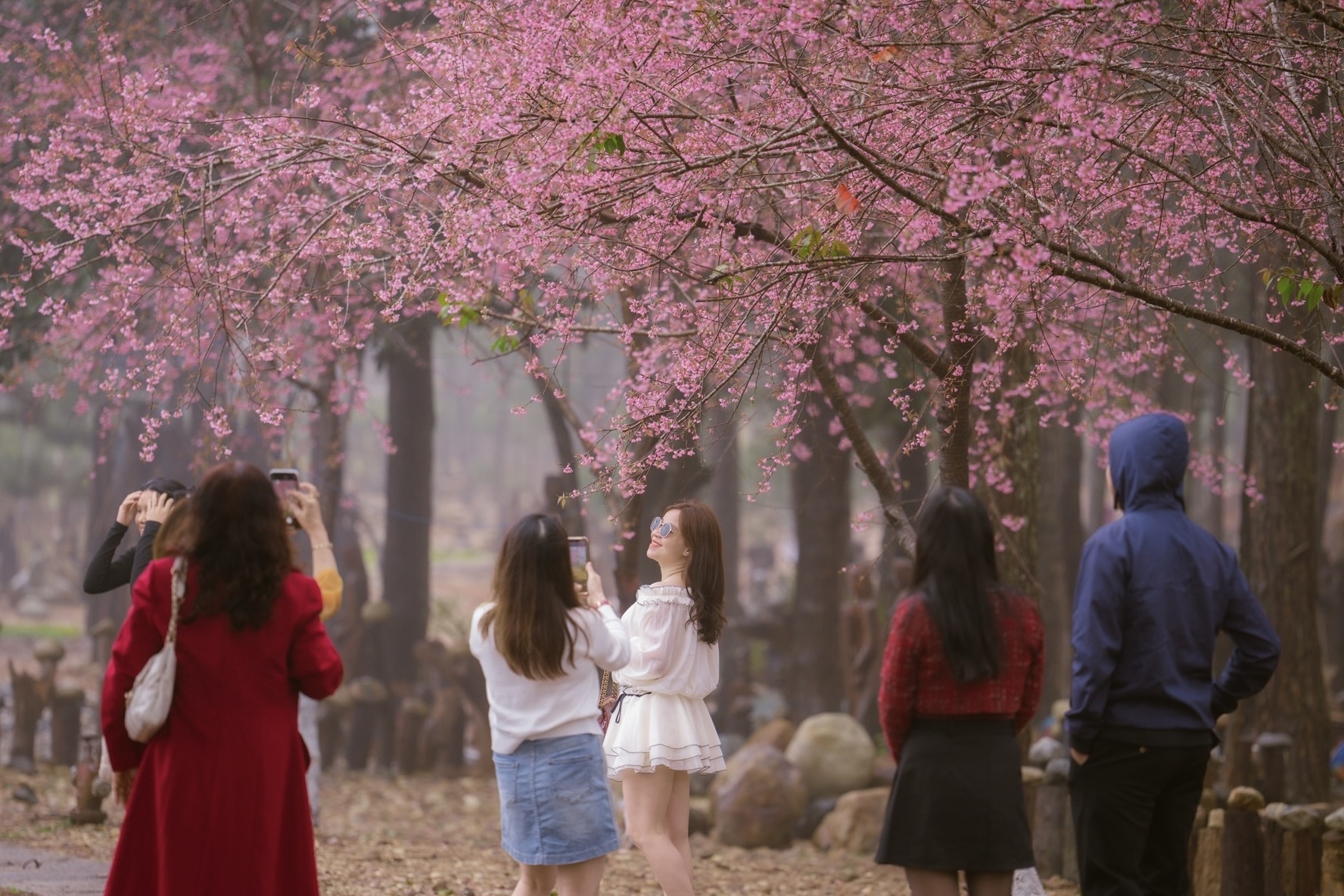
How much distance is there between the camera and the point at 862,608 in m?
12.4

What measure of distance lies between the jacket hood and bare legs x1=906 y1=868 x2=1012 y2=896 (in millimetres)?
1144

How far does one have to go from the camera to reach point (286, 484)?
4164mm

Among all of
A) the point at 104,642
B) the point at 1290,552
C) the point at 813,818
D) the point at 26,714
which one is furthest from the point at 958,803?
the point at 104,642

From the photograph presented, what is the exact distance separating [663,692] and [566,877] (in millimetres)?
896

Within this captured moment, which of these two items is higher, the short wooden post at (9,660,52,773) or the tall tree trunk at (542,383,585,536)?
the tall tree trunk at (542,383,585,536)

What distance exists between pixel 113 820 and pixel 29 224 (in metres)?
4.89

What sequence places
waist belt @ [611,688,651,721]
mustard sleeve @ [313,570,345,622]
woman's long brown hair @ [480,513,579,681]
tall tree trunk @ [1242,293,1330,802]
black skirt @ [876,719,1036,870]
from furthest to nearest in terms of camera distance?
tall tree trunk @ [1242,293,1330,802], waist belt @ [611,688,651,721], mustard sleeve @ [313,570,345,622], woman's long brown hair @ [480,513,579,681], black skirt @ [876,719,1036,870]

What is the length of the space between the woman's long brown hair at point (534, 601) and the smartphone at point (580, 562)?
30 centimetres

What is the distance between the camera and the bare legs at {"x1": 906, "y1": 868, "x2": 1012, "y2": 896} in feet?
11.7

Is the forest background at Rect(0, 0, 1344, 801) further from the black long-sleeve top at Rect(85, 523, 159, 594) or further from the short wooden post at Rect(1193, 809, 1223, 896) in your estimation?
the short wooden post at Rect(1193, 809, 1223, 896)

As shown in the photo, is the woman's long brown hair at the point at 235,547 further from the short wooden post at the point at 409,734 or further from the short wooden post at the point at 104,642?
the short wooden post at the point at 104,642

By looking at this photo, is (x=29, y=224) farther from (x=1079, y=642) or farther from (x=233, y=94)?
(x=1079, y=642)

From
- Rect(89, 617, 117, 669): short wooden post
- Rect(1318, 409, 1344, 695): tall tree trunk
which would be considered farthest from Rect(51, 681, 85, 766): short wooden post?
Rect(1318, 409, 1344, 695): tall tree trunk

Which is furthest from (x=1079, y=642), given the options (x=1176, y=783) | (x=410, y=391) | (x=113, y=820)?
(x=410, y=391)
